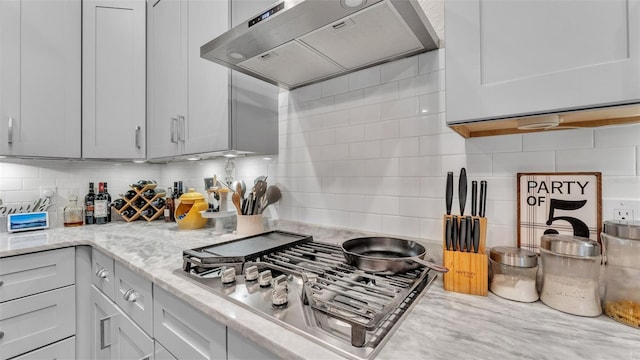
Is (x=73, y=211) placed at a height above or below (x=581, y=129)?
below

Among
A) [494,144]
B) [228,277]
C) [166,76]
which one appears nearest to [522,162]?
[494,144]

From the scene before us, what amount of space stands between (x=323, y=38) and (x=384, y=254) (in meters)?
0.84

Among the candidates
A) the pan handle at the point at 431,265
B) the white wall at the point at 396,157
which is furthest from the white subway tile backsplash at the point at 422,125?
the pan handle at the point at 431,265

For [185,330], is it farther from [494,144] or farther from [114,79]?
[114,79]

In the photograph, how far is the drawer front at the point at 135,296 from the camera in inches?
38.4

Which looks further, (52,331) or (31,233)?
(31,233)

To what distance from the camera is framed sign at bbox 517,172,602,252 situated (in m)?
0.78

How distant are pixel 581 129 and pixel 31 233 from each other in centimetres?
283

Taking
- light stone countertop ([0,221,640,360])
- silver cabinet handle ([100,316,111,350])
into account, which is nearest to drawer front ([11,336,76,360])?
silver cabinet handle ([100,316,111,350])

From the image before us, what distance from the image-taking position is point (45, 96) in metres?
1.69

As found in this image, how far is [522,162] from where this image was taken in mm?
902

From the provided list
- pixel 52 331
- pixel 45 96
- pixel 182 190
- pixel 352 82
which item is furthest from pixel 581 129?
pixel 45 96

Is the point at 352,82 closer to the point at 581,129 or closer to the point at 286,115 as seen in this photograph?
the point at 286,115

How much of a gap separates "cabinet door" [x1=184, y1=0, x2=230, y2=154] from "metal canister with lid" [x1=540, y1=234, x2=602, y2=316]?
1333 millimetres
